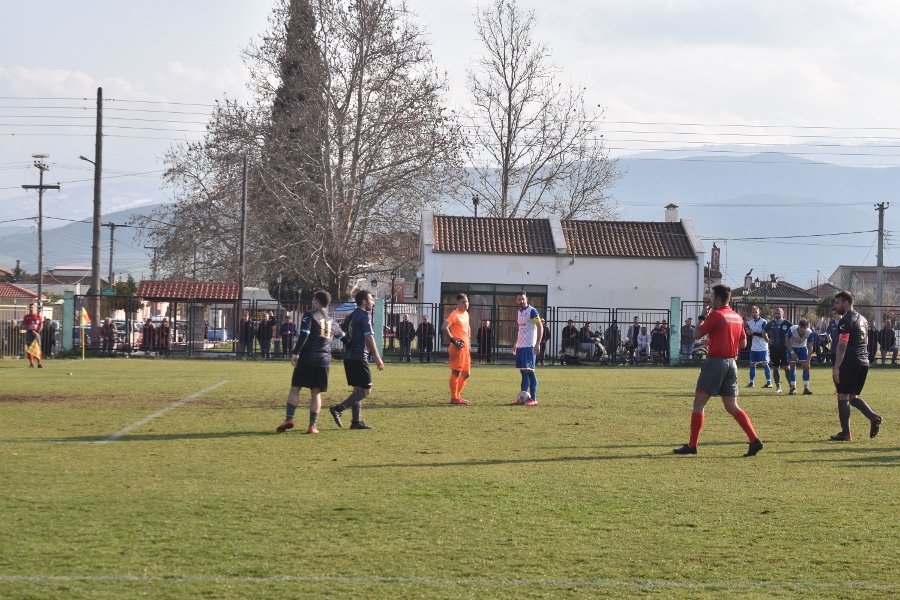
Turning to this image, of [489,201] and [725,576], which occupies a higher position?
[489,201]

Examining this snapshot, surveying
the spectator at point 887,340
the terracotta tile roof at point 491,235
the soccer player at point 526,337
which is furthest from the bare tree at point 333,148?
the soccer player at point 526,337

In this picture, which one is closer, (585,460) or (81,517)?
(81,517)

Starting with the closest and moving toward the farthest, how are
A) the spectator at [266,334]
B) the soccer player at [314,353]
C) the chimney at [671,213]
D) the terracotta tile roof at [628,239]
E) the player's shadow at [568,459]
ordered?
1. the player's shadow at [568,459]
2. the soccer player at [314,353]
3. the spectator at [266,334]
4. the terracotta tile roof at [628,239]
5. the chimney at [671,213]

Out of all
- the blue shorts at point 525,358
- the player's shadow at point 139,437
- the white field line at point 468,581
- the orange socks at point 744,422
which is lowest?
the white field line at point 468,581

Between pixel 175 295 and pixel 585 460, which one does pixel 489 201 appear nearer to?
pixel 175 295

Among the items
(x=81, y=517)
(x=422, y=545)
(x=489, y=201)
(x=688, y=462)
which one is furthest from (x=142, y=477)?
(x=489, y=201)

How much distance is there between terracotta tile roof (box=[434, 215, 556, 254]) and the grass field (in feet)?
104

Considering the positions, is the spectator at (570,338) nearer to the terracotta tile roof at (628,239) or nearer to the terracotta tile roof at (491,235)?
the terracotta tile roof at (491,235)

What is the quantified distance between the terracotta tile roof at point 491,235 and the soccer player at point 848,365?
34.2m

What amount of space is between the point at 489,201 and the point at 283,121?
49.7ft

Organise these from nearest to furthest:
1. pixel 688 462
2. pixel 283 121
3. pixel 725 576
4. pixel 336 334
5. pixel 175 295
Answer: pixel 725 576 < pixel 688 462 < pixel 336 334 < pixel 175 295 < pixel 283 121

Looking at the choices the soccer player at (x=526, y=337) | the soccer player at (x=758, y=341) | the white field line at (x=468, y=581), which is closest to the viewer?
the white field line at (x=468, y=581)

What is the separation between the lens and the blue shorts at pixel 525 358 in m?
19.4

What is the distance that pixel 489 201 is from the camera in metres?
63.5
